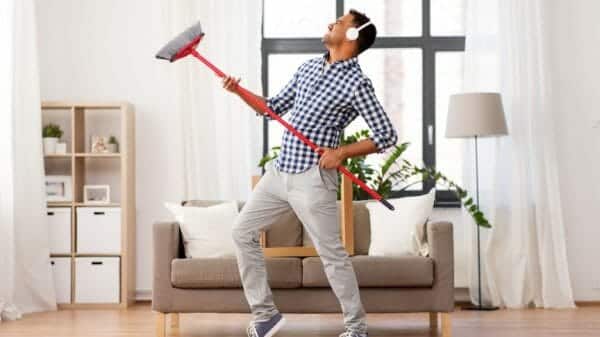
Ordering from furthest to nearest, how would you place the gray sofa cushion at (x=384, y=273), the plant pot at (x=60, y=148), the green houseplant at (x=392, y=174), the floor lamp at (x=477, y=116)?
1. the plant pot at (x=60, y=148)
2. the green houseplant at (x=392, y=174)
3. the floor lamp at (x=477, y=116)
4. the gray sofa cushion at (x=384, y=273)

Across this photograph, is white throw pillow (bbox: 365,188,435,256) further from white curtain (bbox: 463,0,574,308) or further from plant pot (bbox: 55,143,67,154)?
plant pot (bbox: 55,143,67,154)

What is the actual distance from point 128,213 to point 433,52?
7.68 ft

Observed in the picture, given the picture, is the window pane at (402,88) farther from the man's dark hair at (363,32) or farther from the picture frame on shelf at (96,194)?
the man's dark hair at (363,32)

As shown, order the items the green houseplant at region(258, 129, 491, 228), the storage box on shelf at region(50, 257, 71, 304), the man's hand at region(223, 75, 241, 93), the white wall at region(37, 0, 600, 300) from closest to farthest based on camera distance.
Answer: the man's hand at region(223, 75, 241, 93) → the green houseplant at region(258, 129, 491, 228) → the storage box on shelf at region(50, 257, 71, 304) → the white wall at region(37, 0, 600, 300)

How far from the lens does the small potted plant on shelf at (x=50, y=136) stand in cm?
577

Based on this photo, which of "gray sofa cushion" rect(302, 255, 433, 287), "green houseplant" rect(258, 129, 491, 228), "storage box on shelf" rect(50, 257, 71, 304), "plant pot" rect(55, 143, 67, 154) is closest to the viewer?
"gray sofa cushion" rect(302, 255, 433, 287)

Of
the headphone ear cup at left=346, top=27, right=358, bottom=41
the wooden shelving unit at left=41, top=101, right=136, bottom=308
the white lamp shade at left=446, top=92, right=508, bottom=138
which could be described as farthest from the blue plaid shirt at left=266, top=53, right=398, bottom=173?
the wooden shelving unit at left=41, top=101, right=136, bottom=308

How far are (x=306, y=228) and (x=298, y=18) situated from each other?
8.67 ft

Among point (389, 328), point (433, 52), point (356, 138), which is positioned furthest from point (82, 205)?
point (433, 52)

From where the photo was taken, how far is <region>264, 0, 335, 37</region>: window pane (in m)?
6.17

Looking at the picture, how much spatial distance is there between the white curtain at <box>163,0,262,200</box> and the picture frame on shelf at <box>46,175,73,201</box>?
0.76 metres

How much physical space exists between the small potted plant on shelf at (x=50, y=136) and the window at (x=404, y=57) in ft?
4.56

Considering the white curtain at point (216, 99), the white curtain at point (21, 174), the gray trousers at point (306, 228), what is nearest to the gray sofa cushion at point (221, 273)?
the gray trousers at point (306, 228)

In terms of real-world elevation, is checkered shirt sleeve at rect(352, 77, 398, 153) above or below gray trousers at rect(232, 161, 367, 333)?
above
